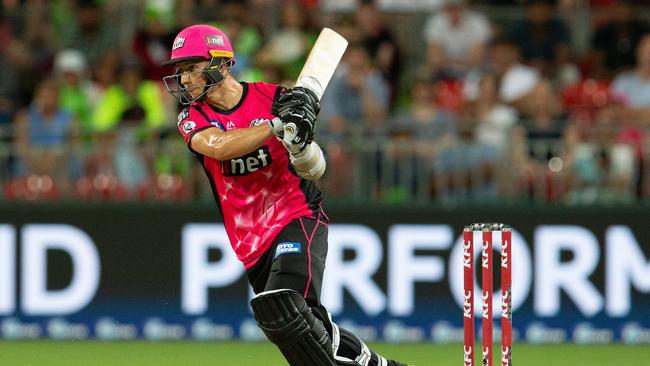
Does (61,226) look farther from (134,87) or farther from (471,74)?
(471,74)

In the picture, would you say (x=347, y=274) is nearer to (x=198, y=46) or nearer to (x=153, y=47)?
(x=153, y=47)

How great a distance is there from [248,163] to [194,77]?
0.60 meters

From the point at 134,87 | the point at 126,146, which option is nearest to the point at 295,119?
the point at 126,146

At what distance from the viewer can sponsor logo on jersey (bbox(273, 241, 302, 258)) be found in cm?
723

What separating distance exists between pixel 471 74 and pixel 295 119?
23.9 ft

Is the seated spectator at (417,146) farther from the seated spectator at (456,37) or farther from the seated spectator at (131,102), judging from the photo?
the seated spectator at (131,102)

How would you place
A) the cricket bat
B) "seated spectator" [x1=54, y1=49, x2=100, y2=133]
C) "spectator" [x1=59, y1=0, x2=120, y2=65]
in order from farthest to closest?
"spectator" [x1=59, y1=0, x2=120, y2=65] < "seated spectator" [x1=54, y1=49, x2=100, y2=133] < the cricket bat

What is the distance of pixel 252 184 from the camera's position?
24.3 ft

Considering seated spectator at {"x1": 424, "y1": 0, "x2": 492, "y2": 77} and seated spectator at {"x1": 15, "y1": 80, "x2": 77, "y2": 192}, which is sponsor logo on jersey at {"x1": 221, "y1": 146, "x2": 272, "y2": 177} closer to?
seated spectator at {"x1": 15, "y1": 80, "x2": 77, "y2": 192}

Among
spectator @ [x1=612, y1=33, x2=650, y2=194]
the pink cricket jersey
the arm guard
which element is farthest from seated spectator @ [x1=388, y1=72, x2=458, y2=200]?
the arm guard

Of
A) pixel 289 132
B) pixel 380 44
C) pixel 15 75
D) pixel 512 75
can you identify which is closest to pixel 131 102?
pixel 15 75

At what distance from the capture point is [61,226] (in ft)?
38.9

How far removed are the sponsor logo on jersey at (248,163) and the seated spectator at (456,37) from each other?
6905 millimetres

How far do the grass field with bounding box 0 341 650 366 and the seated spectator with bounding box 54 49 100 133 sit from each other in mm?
2755
